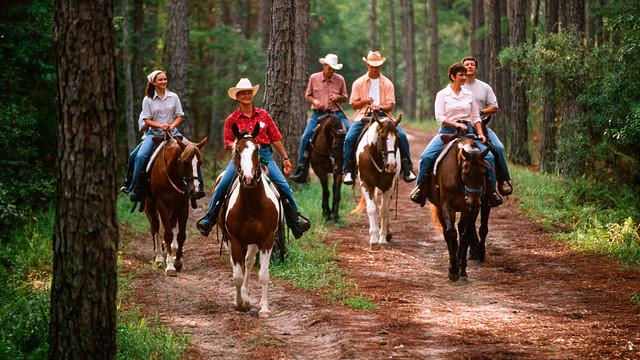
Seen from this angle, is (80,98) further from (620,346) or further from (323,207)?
(323,207)

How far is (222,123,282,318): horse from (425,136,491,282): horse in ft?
9.35

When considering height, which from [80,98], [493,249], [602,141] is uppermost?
[80,98]

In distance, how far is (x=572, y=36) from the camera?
1852 cm

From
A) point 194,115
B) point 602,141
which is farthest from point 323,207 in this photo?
point 194,115

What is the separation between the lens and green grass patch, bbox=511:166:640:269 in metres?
13.2

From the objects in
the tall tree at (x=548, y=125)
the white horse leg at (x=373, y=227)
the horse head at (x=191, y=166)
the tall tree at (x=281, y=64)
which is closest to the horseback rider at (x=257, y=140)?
the horse head at (x=191, y=166)

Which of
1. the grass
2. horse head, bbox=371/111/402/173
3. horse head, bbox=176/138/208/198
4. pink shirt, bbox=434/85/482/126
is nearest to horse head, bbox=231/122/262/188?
the grass

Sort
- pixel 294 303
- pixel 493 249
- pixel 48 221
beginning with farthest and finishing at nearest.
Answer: pixel 48 221
pixel 493 249
pixel 294 303

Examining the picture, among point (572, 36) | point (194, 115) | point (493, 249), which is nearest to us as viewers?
point (493, 249)

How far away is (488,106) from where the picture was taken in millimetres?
13039

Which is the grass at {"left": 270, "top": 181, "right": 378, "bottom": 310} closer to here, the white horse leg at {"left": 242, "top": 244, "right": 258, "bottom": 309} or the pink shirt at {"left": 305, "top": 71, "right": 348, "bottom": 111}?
the white horse leg at {"left": 242, "top": 244, "right": 258, "bottom": 309}

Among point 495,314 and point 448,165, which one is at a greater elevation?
point 448,165

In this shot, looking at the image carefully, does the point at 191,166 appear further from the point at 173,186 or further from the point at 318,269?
the point at 318,269

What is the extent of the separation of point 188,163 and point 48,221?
4746mm
